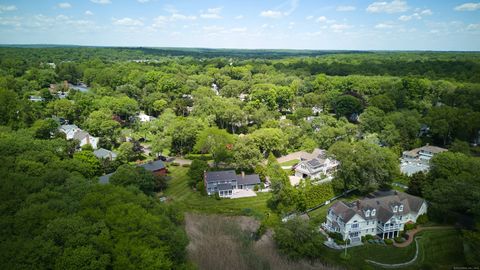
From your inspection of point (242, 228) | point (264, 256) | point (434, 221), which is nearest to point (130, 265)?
point (264, 256)

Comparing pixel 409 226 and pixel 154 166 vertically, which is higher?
pixel 154 166

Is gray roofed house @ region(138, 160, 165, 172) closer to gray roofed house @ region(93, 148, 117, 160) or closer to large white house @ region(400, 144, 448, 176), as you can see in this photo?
gray roofed house @ region(93, 148, 117, 160)

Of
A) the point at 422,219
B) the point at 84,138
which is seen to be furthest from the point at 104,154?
the point at 422,219

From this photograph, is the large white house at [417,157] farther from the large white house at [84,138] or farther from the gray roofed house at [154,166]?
the large white house at [84,138]

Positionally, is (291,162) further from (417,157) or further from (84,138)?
(84,138)

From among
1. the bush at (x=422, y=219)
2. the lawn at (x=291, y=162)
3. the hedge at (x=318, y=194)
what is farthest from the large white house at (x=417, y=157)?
the lawn at (x=291, y=162)

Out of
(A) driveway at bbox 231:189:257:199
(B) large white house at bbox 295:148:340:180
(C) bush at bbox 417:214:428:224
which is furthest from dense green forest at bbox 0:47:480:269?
(A) driveway at bbox 231:189:257:199

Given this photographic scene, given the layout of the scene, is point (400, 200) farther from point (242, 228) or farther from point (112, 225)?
point (112, 225)
